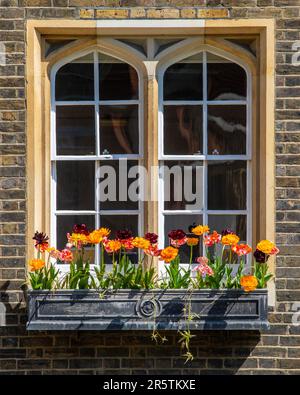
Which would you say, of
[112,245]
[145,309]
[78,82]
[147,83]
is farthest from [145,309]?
[78,82]

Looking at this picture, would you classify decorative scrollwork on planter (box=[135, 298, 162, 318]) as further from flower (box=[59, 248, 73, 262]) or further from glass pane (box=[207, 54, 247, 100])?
glass pane (box=[207, 54, 247, 100])

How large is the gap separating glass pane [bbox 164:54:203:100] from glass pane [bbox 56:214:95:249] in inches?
45.3

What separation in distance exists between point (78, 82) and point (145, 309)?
1.89 m

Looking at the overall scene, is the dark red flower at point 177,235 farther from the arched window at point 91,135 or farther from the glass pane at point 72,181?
the glass pane at point 72,181

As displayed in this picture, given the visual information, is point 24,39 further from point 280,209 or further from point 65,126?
point 280,209

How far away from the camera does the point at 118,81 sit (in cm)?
610

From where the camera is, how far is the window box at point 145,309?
5605 mm

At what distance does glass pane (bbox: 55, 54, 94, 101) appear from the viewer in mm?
6109

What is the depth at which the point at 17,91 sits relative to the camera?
5.89 m

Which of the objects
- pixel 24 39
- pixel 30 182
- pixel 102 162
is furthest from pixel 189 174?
pixel 24 39

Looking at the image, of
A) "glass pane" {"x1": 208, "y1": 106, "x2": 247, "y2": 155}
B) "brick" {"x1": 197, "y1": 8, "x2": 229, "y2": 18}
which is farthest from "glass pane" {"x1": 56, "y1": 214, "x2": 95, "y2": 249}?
"brick" {"x1": 197, "y1": 8, "x2": 229, "y2": 18}

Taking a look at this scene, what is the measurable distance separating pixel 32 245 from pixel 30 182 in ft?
1.59

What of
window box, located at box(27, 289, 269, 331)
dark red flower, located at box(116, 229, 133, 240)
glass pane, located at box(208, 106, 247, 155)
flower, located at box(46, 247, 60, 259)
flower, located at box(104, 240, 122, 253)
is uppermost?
glass pane, located at box(208, 106, 247, 155)

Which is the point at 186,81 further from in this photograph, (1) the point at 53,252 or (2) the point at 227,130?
(1) the point at 53,252
